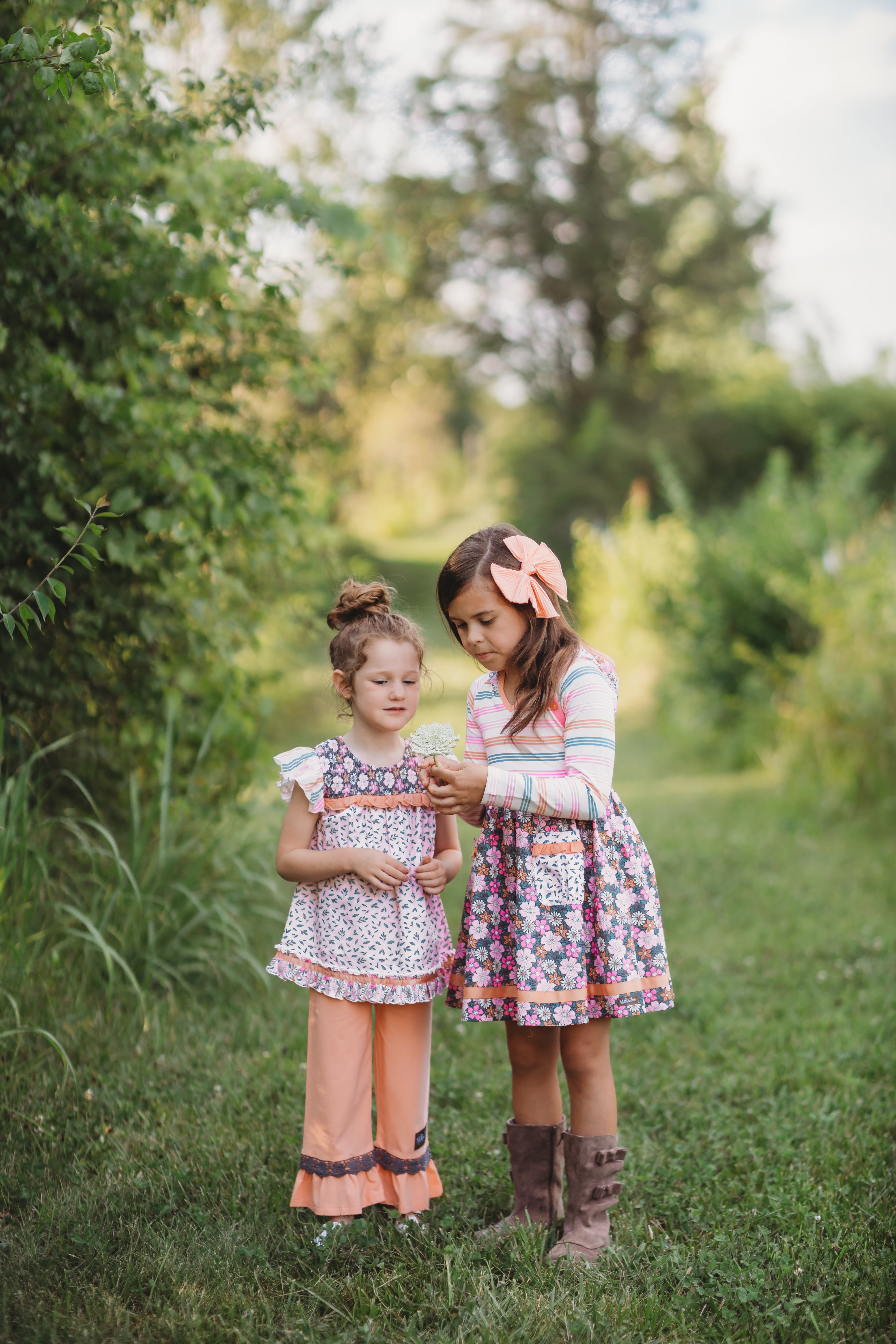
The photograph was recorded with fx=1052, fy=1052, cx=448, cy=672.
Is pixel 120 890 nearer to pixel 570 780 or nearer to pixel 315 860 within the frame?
pixel 315 860

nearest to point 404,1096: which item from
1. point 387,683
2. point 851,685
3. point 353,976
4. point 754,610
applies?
point 353,976

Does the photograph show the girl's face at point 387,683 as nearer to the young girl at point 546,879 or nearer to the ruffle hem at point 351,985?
the young girl at point 546,879

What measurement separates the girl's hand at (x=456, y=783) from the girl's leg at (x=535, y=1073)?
533 mm

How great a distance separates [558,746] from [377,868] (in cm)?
46

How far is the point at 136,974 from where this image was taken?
3.45 meters

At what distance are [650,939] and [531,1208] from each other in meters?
0.69

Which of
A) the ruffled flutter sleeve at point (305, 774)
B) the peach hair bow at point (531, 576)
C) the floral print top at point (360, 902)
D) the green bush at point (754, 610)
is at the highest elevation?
the green bush at point (754, 610)

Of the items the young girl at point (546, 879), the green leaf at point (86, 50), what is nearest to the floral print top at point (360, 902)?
the young girl at point (546, 879)

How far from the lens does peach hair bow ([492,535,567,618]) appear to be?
221 centimetres

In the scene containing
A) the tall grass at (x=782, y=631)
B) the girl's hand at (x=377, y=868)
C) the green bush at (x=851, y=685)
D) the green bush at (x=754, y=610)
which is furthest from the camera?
the green bush at (x=754, y=610)

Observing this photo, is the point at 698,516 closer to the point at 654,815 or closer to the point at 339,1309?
the point at 654,815

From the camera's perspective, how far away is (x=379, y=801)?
2.29 m

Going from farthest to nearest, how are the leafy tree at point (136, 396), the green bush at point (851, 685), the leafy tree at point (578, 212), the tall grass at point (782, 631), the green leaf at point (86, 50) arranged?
the leafy tree at point (578, 212) < the tall grass at point (782, 631) < the green bush at point (851, 685) < the leafy tree at point (136, 396) < the green leaf at point (86, 50)

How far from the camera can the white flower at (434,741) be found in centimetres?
219
